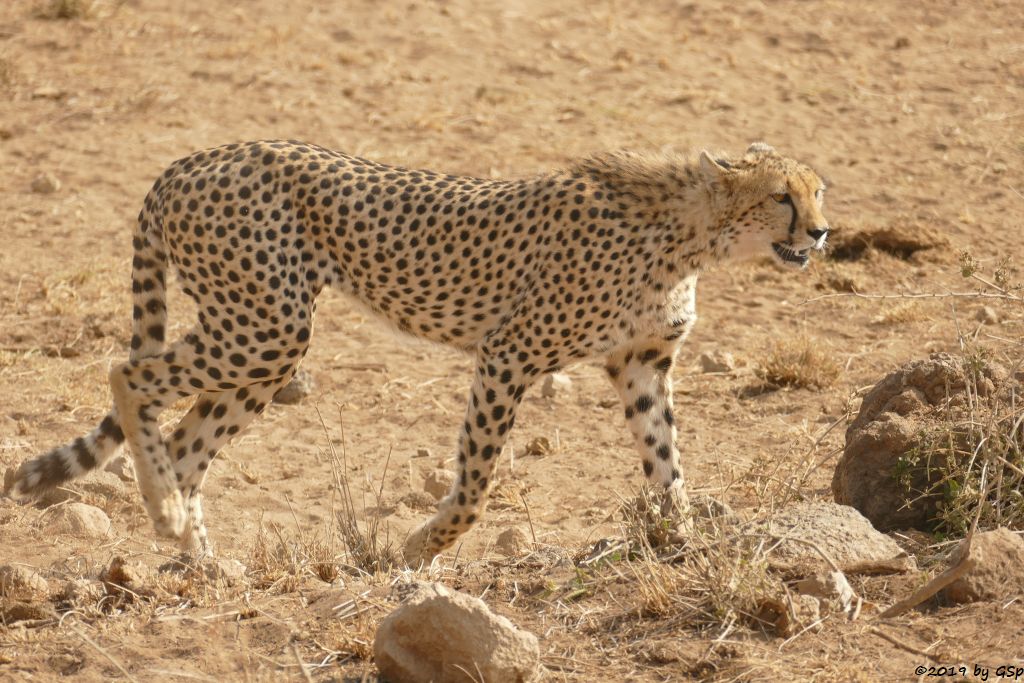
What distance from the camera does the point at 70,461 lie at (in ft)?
18.3

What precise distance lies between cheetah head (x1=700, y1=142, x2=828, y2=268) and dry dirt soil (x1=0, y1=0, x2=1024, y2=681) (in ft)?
1.02

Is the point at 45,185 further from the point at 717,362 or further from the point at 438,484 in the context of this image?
the point at 717,362

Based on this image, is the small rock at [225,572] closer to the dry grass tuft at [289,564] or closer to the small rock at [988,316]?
the dry grass tuft at [289,564]

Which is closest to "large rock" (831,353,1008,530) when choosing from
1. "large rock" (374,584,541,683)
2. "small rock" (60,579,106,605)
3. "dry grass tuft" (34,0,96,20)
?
"large rock" (374,584,541,683)

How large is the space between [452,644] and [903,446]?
81.8 inches

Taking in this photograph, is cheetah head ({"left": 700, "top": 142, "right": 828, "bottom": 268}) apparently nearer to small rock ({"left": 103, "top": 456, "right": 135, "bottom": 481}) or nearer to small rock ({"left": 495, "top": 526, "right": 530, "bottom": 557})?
small rock ({"left": 495, "top": 526, "right": 530, "bottom": 557})

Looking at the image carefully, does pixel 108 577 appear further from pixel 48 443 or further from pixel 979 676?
pixel 979 676

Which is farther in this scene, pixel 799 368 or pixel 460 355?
Answer: pixel 799 368

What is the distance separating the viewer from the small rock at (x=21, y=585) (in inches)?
185

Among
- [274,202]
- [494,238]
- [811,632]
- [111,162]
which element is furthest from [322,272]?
[111,162]

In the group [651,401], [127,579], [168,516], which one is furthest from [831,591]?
[168,516]

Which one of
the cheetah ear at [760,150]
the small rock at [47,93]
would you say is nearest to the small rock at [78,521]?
the cheetah ear at [760,150]

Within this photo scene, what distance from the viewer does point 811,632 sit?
4141 millimetres

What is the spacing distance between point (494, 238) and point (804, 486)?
1.62 metres
